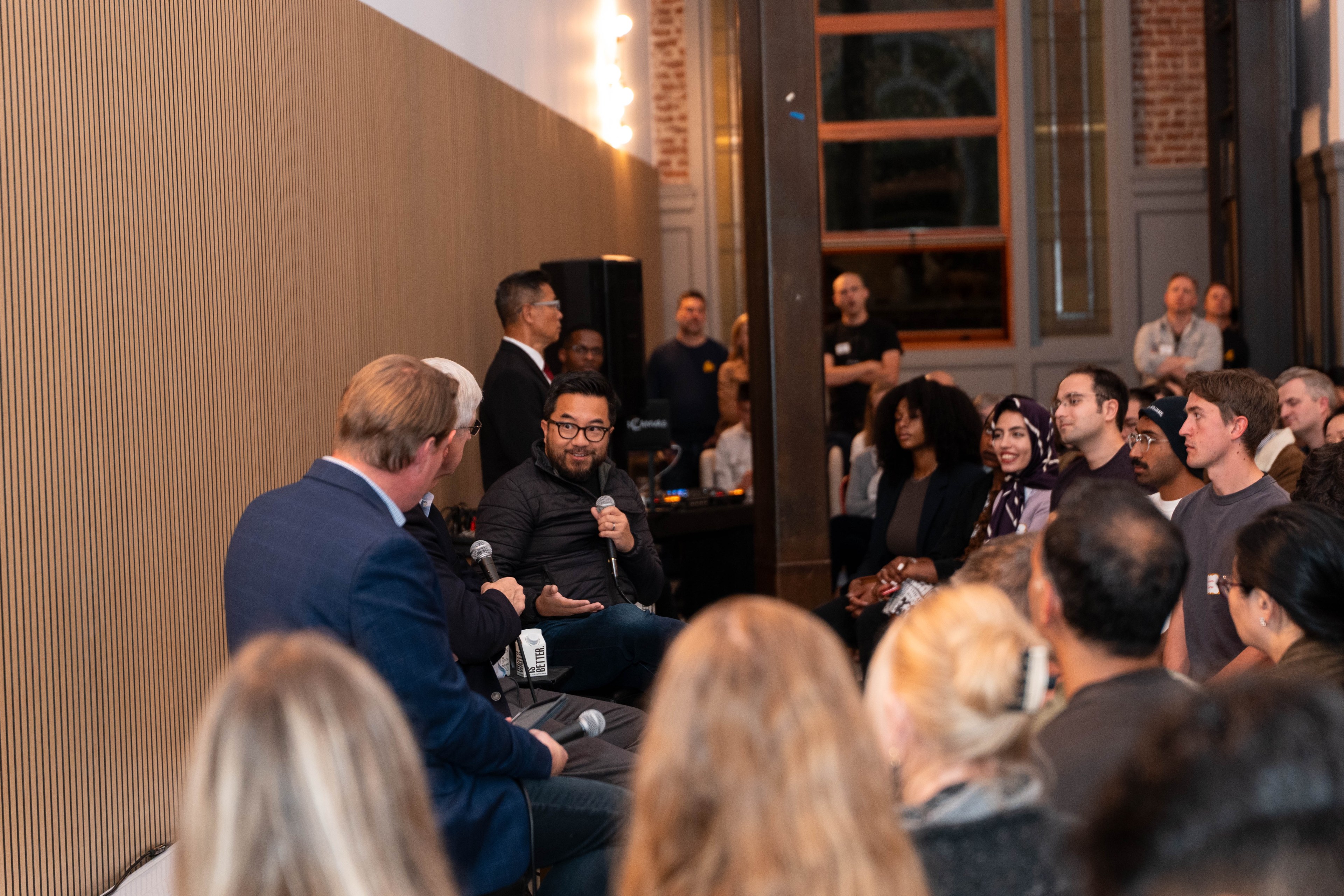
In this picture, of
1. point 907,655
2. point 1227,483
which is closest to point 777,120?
point 1227,483

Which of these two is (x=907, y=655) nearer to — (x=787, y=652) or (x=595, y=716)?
(x=787, y=652)

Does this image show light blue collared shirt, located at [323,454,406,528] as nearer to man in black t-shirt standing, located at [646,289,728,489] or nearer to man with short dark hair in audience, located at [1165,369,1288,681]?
A: man with short dark hair in audience, located at [1165,369,1288,681]

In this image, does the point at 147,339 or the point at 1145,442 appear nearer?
the point at 147,339

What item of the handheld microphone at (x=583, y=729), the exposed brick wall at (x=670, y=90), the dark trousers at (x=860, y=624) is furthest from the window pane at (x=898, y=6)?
the handheld microphone at (x=583, y=729)

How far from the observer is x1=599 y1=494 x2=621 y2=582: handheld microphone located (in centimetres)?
344

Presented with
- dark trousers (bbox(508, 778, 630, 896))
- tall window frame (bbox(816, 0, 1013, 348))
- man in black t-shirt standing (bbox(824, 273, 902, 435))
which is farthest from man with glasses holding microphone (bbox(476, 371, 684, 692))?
tall window frame (bbox(816, 0, 1013, 348))

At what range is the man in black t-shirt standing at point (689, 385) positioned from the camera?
25.5 feet

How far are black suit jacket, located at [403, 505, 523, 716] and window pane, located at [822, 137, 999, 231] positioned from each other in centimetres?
746

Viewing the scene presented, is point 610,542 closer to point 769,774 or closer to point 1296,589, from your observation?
point 1296,589

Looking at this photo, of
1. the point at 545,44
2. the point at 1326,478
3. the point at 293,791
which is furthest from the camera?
the point at 545,44

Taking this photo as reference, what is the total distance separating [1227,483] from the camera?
3.03 metres

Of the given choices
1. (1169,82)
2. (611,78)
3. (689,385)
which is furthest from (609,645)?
(1169,82)

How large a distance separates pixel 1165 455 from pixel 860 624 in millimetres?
1261

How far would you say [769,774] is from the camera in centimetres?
115
